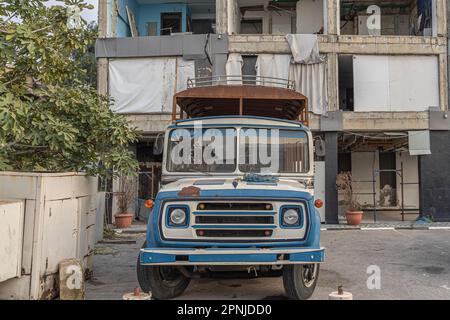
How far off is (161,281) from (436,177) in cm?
1495

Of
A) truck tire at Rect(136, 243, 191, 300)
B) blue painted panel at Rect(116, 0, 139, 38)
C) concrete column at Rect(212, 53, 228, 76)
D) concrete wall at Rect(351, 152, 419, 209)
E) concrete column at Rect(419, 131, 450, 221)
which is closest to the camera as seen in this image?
truck tire at Rect(136, 243, 191, 300)

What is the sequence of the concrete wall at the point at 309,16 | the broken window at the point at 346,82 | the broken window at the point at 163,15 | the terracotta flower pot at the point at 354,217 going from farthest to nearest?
the broken window at the point at 163,15, the concrete wall at the point at 309,16, the broken window at the point at 346,82, the terracotta flower pot at the point at 354,217

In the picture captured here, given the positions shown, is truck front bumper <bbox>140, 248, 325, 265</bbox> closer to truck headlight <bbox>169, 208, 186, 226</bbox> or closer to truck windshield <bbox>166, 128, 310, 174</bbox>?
truck headlight <bbox>169, 208, 186, 226</bbox>

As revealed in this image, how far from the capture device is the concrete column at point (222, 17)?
56.5ft

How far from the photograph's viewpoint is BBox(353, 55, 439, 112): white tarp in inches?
668

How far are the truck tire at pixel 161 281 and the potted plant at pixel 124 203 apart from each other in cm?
961

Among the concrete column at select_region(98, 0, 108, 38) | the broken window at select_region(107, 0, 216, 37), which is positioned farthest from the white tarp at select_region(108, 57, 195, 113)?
the broken window at select_region(107, 0, 216, 37)

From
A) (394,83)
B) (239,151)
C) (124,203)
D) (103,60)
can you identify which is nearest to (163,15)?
(103,60)

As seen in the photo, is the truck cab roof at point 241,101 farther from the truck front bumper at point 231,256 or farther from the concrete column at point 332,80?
the concrete column at point 332,80

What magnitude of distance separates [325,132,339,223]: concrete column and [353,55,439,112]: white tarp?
1.85 m

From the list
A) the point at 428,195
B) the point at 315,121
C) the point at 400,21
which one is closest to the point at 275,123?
the point at 315,121

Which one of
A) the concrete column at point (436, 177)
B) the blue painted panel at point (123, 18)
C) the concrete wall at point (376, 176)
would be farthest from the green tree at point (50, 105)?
the concrete wall at point (376, 176)

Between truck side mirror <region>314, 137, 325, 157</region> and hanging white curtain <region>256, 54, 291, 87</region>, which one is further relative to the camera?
hanging white curtain <region>256, 54, 291, 87</region>

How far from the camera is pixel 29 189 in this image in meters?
5.19
